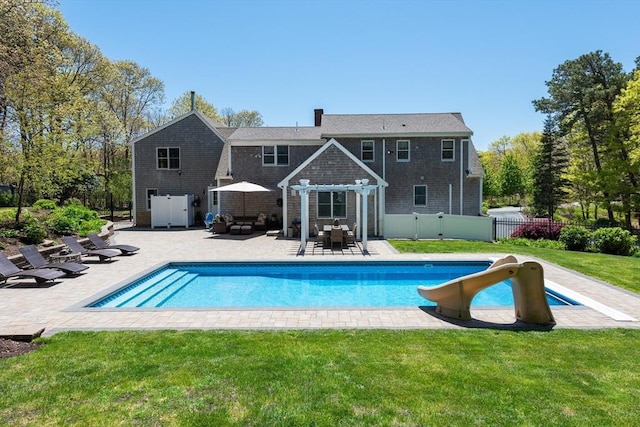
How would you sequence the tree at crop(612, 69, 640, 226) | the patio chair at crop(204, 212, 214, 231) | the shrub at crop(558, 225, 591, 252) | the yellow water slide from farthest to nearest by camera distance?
the tree at crop(612, 69, 640, 226), the patio chair at crop(204, 212, 214, 231), the shrub at crop(558, 225, 591, 252), the yellow water slide

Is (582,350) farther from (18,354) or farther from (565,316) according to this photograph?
(18,354)

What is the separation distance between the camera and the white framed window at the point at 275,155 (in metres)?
22.7

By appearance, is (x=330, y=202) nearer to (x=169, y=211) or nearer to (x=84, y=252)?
(x=169, y=211)

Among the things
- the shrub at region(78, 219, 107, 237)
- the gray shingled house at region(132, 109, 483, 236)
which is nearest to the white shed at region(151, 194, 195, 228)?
the gray shingled house at region(132, 109, 483, 236)

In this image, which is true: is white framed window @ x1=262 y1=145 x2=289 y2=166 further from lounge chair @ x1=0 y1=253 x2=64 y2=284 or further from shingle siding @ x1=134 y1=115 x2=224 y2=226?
lounge chair @ x1=0 y1=253 x2=64 y2=284

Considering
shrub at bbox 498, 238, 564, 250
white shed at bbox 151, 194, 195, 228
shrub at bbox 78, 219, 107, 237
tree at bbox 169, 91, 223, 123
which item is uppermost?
tree at bbox 169, 91, 223, 123

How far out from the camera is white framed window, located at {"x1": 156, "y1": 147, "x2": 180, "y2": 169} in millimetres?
25422

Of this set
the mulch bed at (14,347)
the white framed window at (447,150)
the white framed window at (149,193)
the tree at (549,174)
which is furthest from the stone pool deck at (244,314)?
the tree at (549,174)

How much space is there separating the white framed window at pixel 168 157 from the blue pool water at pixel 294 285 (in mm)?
14809

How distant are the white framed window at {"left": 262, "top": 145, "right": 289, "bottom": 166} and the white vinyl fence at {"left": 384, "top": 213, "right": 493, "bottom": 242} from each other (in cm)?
749

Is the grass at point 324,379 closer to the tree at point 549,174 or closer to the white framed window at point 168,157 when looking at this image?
the white framed window at point 168,157

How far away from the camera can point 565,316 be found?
699 centimetres

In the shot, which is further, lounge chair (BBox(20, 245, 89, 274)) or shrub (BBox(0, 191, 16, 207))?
shrub (BBox(0, 191, 16, 207))

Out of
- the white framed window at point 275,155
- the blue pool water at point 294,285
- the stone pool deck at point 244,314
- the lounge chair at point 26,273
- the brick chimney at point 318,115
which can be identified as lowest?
the blue pool water at point 294,285
